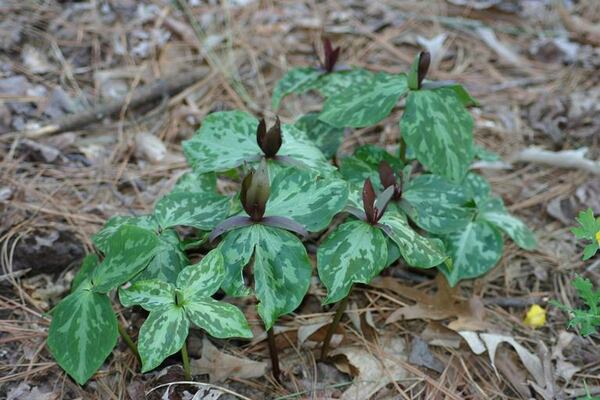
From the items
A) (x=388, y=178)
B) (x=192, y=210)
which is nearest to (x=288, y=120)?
(x=388, y=178)

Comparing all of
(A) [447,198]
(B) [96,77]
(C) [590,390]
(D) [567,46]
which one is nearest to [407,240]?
(A) [447,198]

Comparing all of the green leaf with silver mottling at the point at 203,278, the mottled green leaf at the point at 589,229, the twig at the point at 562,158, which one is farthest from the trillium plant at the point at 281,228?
the twig at the point at 562,158

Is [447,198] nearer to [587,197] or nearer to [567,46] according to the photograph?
[587,197]

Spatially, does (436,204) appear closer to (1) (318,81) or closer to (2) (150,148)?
(1) (318,81)

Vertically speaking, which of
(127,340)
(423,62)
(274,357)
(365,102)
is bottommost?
(274,357)

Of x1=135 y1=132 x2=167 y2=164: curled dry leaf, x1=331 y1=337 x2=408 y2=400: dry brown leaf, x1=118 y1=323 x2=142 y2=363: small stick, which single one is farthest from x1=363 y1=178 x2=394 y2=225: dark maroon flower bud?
x1=135 y1=132 x2=167 y2=164: curled dry leaf
